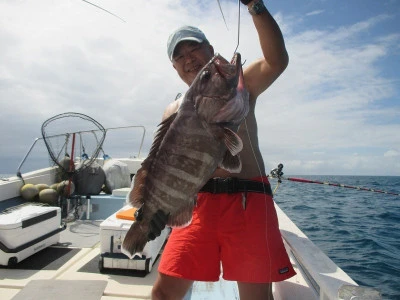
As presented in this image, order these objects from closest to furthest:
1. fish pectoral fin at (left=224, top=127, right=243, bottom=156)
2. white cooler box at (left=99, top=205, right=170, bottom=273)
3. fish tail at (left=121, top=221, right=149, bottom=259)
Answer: fish pectoral fin at (left=224, top=127, right=243, bottom=156) → fish tail at (left=121, top=221, right=149, bottom=259) → white cooler box at (left=99, top=205, right=170, bottom=273)

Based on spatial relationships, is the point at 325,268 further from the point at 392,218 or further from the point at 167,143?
the point at 392,218

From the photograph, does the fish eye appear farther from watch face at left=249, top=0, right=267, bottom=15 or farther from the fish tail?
the fish tail

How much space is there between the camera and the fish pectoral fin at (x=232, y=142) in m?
1.95

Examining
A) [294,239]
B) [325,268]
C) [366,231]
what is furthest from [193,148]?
[366,231]

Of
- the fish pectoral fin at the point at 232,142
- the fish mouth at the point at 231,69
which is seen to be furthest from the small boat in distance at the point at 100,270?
the fish mouth at the point at 231,69

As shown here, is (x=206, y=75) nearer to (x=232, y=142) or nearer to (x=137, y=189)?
(x=232, y=142)

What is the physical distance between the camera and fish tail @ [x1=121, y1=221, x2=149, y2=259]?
2057 mm

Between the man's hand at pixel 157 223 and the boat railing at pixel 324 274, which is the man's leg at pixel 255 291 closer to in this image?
the boat railing at pixel 324 274

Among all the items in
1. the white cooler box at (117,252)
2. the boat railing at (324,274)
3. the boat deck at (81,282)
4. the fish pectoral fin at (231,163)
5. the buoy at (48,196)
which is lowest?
the boat deck at (81,282)

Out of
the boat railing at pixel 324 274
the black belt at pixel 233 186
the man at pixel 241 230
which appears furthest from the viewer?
the black belt at pixel 233 186

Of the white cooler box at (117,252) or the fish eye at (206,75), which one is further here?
the white cooler box at (117,252)

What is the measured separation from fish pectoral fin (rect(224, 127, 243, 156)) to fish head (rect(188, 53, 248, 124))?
0.12m

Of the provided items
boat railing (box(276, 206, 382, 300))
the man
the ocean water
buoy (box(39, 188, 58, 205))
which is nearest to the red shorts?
the man

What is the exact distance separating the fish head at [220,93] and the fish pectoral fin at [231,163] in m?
0.23
